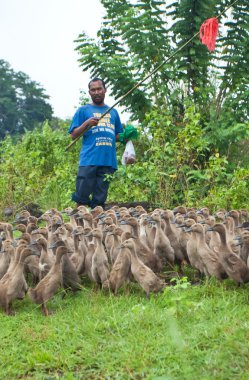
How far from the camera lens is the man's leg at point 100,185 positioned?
9820 mm

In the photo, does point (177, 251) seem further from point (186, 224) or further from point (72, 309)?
point (72, 309)

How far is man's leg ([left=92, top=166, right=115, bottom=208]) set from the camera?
9.82 metres

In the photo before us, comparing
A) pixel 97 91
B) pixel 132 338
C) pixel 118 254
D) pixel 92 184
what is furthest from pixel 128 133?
pixel 132 338

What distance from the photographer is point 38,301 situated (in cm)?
596

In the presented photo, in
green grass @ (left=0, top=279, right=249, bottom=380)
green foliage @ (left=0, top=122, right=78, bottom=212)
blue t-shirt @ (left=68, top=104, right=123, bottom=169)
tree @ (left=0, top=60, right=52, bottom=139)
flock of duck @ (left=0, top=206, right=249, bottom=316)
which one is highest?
tree @ (left=0, top=60, right=52, bottom=139)

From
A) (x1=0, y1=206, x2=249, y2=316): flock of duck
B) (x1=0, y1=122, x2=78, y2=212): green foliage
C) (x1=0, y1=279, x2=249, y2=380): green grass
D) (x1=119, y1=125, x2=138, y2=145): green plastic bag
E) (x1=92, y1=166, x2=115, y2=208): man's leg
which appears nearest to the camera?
(x1=0, y1=279, x2=249, y2=380): green grass

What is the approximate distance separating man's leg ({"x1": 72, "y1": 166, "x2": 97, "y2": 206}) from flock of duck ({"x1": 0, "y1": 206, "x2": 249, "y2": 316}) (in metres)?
1.54

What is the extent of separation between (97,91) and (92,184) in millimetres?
1606

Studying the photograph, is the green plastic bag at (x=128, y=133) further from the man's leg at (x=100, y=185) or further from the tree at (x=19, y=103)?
the tree at (x=19, y=103)

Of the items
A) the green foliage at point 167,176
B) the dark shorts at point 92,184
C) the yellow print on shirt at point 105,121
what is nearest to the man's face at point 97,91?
the yellow print on shirt at point 105,121

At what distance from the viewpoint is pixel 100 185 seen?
989cm

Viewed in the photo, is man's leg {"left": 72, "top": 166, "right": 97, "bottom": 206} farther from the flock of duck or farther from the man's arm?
the flock of duck

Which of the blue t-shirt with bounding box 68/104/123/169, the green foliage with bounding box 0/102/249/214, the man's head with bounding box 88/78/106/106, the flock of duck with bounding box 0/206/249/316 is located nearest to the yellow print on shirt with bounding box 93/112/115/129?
the blue t-shirt with bounding box 68/104/123/169

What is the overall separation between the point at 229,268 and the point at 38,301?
2.10 meters
